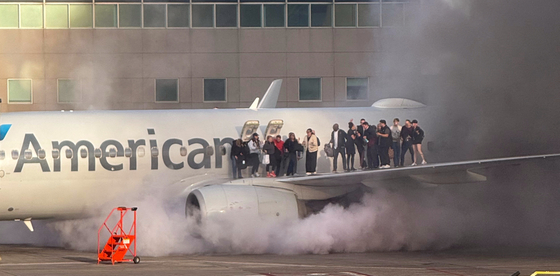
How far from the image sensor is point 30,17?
31.3 metres

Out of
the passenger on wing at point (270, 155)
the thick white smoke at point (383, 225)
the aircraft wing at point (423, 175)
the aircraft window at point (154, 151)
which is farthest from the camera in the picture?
the aircraft window at point (154, 151)

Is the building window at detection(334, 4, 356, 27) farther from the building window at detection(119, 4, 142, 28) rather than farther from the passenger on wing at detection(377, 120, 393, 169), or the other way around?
the passenger on wing at detection(377, 120, 393, 169)

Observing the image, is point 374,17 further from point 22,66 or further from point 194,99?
point 22,66

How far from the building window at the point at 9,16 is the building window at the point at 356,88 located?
11.6 metres

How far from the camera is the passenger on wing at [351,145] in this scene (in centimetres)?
2175

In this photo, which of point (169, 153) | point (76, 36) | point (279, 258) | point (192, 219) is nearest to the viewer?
point (279, 258)

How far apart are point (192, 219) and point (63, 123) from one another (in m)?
3.89

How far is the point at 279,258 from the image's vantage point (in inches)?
A: 723

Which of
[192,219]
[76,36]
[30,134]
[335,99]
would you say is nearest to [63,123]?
[30,134]

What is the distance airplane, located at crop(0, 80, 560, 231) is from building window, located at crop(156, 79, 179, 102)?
32.7ft

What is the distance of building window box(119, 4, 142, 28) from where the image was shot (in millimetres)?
31438

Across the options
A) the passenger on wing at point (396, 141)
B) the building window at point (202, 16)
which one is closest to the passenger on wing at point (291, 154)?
the passenger on wing at point (396, 141)

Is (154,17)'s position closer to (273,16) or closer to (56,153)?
(273,16)

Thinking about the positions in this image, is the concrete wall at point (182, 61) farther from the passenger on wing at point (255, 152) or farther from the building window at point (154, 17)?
the passenger on wing at point (255, 152)
